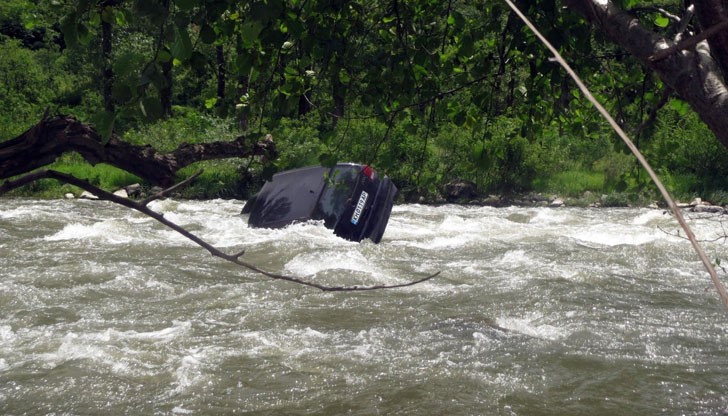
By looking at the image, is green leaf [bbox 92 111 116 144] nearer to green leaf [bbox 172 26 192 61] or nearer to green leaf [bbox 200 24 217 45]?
green leaf [bbox 172 26 192 61]

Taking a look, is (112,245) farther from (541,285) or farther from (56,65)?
(56,65)

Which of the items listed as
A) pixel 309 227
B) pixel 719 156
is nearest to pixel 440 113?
pixel 309 227

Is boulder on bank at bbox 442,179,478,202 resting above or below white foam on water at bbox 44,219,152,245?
above

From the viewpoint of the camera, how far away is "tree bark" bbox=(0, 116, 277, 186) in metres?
2.24

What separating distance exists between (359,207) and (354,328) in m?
4.72

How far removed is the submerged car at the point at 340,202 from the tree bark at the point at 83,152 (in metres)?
8.04

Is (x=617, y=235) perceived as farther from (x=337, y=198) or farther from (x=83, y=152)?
(x=83, y=152)

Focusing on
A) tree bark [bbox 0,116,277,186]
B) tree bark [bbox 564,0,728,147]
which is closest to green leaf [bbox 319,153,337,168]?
tree bark [bbox 0,116,277,186]

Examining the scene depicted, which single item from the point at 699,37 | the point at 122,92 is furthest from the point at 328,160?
the point at 699,37

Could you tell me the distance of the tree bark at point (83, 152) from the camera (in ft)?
7.35

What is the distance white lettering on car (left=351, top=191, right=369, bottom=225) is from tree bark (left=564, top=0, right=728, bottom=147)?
8.95m

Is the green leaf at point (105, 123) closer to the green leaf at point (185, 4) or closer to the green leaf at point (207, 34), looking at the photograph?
the green leaf at point (185, 4)

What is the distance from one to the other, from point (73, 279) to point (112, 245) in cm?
239

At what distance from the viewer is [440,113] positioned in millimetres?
4566
